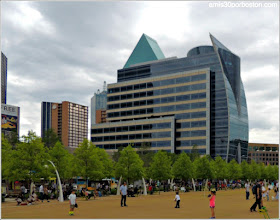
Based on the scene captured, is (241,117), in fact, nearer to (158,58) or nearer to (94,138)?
(158,58)

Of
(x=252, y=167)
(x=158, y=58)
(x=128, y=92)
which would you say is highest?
(x=158, y=58)

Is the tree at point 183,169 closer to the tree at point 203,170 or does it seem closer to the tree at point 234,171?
the tree at point 203,170

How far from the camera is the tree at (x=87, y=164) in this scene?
46438 millimetres

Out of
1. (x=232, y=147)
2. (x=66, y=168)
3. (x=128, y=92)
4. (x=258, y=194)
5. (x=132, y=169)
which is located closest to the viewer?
(x=258, y=194)

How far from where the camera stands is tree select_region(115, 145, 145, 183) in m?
51.4

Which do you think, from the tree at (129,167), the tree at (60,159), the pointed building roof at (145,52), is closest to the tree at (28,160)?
the tree at (60,159)

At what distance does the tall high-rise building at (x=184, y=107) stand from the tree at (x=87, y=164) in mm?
69979

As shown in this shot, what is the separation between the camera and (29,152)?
39.9 metres

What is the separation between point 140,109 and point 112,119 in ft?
42.4

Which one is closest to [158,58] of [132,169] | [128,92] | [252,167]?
[128,92]

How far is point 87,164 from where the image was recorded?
47031 mm

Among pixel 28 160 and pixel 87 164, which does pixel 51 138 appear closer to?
pixel 87 164

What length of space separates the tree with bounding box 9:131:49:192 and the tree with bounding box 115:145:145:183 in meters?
13.4

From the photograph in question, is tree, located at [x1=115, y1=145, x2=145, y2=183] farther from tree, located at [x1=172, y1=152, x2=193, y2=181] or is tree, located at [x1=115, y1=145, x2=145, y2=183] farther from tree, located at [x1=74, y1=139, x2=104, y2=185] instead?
tree, located at [x1=172, y1=152, x2=193, y2=181]
